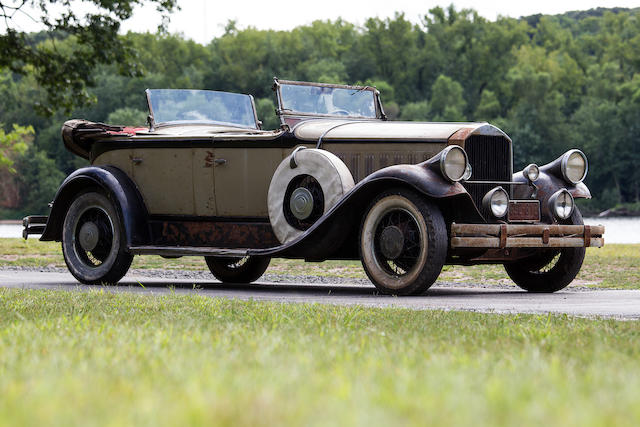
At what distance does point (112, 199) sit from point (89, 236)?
20.8 inches

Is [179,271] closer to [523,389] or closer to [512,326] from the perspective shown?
[512,326]

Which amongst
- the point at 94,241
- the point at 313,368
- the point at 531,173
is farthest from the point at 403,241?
the point at 313,368

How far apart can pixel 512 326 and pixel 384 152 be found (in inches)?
176

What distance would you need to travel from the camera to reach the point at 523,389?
11.1ft

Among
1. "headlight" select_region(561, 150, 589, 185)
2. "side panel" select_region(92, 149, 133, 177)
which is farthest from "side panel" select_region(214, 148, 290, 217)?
"headlight" select_region(561, 150, 589, 185)

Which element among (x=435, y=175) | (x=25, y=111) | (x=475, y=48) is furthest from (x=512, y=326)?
(x=475, y=48)

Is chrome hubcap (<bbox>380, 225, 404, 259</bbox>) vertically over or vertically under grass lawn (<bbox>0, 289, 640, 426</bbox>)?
under

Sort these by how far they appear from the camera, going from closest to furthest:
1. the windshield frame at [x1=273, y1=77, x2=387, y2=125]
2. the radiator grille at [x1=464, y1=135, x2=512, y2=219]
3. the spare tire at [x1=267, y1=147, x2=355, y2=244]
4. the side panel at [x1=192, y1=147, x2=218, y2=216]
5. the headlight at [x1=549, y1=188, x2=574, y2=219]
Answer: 1. the radiator grille at [x1=464, y1=135, x2=512, y2=219]
2. the spare tire at [x1=267, y1=147, x2=355, y2=244]
3. the headlight at [x1=549, y1=188, x2=574, y2=219]
4. the side panel at [x1=192, y1=147, x2=218, y2=216]
5. the windshield frame at [x1=273, y1=77, x2=387, y2=125]

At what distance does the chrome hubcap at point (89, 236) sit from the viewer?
1169 cm

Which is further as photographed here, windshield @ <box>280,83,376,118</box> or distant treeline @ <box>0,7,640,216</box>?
distant treeline @ <box>0,7,640,216</box>

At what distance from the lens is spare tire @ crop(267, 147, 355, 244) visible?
10156 millimetres

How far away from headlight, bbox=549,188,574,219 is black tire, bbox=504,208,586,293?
0.65ft

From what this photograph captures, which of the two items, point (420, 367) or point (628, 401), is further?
point (420, 367)

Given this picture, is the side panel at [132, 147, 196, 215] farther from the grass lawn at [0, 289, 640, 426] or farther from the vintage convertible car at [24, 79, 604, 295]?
the grass lawn at [0, 289, 640, 426]
